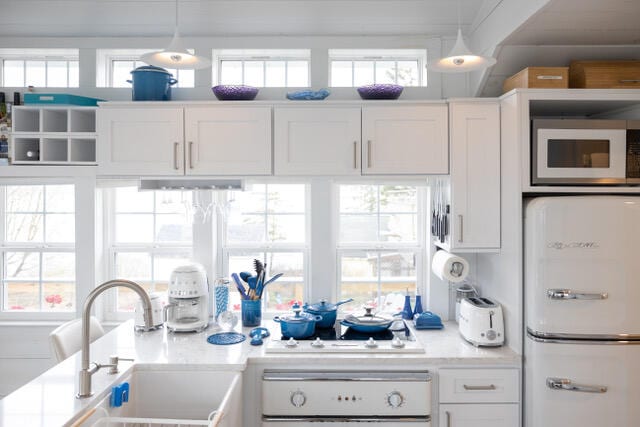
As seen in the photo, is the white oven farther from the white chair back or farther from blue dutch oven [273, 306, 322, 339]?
the white chair back

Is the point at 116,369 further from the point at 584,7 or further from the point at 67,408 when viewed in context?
the point at 584,7

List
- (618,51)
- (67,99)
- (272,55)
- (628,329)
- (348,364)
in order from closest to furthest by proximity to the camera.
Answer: (628,329)
(348,364)
(618,51)
(67,99)
(272,55)

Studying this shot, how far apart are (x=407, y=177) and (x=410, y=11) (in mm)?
1084

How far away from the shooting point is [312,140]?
8.57 ft

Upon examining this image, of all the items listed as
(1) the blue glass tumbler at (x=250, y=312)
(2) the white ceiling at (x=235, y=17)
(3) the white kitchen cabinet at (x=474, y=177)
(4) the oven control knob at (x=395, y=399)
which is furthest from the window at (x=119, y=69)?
(4) the oven control knob at (x=395, y=399)

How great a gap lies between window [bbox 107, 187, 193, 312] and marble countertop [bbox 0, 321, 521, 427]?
0.46 meters

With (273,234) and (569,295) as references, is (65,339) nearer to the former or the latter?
(273,234)

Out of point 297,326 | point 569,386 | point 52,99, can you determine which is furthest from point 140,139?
point 569,386

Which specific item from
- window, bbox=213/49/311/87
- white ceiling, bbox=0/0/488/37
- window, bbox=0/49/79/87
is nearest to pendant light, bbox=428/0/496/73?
white ceiling, bbox=0/0/488/37

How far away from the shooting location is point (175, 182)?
107 inches

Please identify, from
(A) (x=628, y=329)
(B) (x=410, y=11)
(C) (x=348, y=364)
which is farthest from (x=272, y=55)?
(A) (x=628, y=329)

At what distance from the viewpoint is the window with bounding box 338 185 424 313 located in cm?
313

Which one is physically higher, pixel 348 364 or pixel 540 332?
pixel 540 332

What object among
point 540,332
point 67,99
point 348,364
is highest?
point 67,99
